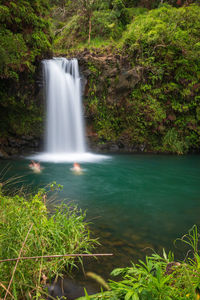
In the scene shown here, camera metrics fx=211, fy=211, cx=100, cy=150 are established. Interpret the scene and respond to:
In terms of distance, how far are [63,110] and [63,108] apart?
0.40 ft

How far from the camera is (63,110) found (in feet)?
42.8

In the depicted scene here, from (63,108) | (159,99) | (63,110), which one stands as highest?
(159,99)

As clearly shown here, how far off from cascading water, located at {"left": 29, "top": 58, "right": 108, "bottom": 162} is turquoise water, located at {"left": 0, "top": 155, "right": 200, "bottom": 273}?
3023 mm

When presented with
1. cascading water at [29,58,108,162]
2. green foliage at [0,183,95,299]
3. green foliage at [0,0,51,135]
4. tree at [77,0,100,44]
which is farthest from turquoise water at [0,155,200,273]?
tree at [77,0,100,44]

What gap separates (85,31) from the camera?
1884cm

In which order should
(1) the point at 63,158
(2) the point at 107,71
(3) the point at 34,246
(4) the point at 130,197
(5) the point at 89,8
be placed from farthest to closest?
(5) the point at 89,8 → (2) the point at 107,71 → (1) the point at 63,158 → (4) the point at 130,197 → (3) the point at 34,246

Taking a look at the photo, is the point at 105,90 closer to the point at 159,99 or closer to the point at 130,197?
the point at 159,99

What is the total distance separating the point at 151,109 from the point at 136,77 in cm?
220

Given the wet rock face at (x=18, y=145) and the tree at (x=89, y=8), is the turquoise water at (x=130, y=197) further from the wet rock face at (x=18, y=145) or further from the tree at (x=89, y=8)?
the tree at (x=89, y=8)

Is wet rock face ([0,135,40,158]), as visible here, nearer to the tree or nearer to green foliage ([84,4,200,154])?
green foliage ([84,4,200,154])

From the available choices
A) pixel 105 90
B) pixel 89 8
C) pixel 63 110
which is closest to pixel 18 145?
pixel 63 110

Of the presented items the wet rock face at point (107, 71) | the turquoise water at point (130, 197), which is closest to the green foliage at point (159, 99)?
the wet rock face at point (107, 71)

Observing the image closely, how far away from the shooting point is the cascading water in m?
12.5

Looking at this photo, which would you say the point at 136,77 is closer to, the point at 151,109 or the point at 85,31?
the point at 151,109
